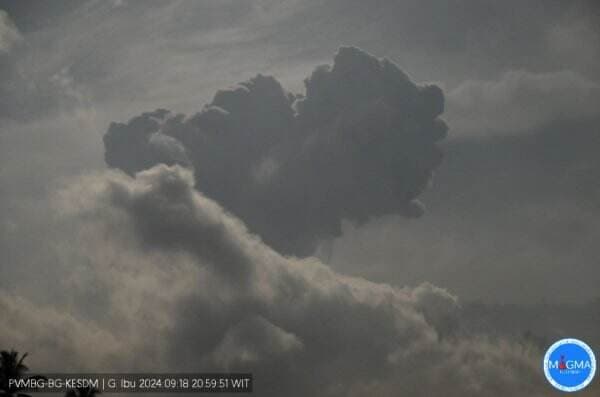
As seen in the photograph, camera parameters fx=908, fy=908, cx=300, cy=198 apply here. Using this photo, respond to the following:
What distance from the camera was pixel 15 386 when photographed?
561ft

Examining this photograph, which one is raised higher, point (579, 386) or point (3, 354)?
point (3, 354)

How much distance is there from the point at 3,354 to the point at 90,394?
18.5m

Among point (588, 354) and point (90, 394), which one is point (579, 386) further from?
point (90, 394)

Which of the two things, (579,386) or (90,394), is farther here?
(90,394)

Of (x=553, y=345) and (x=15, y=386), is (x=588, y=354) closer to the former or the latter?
(x=553, y=345)

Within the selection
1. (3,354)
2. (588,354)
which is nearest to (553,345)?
(588,354)

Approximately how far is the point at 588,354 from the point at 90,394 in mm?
94415

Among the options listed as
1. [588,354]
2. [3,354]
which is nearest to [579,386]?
[588,354]

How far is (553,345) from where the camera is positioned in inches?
6152

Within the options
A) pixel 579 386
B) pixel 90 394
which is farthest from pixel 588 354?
pixel 90 394

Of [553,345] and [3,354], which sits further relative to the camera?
[3,354]

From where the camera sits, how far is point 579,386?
15312 cm

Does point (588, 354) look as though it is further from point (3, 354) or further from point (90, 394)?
point (3, 354)

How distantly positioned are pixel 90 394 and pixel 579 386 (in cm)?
9238
